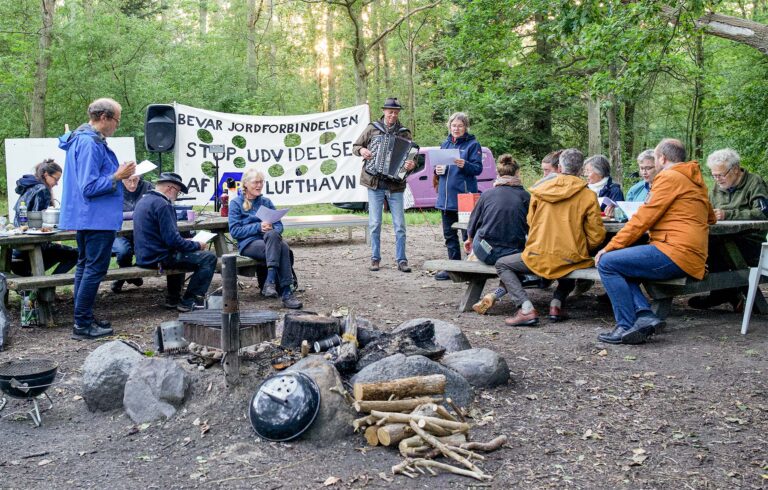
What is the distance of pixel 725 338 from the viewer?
5887 mm

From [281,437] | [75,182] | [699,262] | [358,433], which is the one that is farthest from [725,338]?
[75,182]

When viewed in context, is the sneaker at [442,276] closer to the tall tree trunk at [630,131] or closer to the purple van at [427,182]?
the purple van at [427,182]

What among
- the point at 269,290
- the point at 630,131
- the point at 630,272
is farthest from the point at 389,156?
the point at 630,131

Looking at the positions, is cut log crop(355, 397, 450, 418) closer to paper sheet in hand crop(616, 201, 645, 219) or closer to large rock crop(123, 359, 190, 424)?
large rock crop(123, 359, 190, 424)

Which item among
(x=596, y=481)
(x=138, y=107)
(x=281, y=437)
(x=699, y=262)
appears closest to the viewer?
(x=596, y=481)

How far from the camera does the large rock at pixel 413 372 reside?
438cm

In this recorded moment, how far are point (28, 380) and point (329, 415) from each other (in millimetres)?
1812

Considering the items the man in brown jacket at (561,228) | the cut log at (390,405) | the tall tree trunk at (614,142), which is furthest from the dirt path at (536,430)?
the tall tree trunk at (614,142)

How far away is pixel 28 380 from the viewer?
427 centimetres

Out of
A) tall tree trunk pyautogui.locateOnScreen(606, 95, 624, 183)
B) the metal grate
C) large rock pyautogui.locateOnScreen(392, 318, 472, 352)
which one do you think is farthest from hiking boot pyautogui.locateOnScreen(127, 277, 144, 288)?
tall tree trunk pyautogui.locateOnScreen(606, 95, 624, 183)

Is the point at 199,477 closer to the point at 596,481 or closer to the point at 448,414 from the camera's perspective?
the point at 448,414

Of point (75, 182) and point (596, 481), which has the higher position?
point (75, 182)

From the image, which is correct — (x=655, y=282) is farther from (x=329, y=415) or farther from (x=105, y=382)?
(x=105, y=382)

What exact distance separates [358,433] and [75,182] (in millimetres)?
3350
